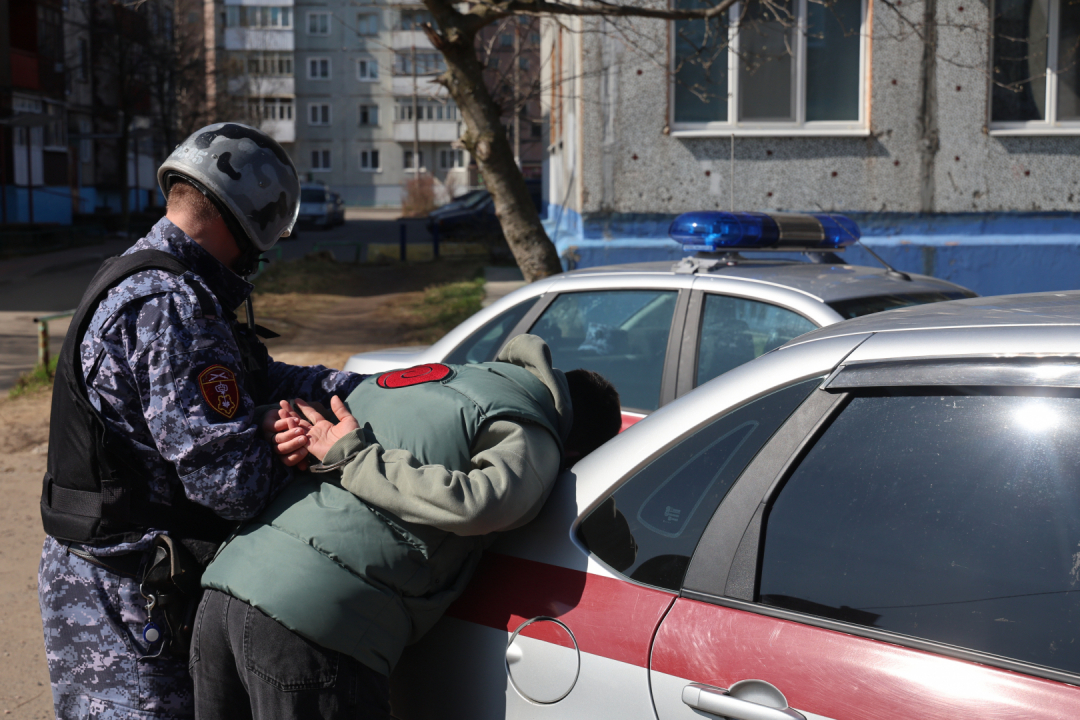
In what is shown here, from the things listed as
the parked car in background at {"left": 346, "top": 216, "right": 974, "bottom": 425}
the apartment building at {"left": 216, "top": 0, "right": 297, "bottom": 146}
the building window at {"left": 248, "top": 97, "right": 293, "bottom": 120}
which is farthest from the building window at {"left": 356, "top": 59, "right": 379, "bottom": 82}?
the parked car in background at {"left": 346, "top": 216, "right": 974, "bottom": 425}

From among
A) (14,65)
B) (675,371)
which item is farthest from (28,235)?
(675,371)

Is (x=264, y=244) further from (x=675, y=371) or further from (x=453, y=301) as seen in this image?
(x=453, y=301)

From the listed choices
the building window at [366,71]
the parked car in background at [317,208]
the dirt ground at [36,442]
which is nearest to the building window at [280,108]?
the building window at [366,71]

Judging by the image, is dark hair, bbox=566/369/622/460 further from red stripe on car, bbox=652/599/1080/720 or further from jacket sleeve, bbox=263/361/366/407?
red stripe on car, bbox=652/599/1080/720

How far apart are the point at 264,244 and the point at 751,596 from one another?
50.0 inches

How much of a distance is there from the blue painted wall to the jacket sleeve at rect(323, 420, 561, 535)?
7548 mm

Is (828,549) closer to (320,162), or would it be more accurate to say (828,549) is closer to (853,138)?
(853,138)

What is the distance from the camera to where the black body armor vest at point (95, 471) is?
1.86 metres

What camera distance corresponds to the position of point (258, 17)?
59.2 m

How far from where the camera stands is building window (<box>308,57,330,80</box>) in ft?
200

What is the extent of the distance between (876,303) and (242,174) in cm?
240

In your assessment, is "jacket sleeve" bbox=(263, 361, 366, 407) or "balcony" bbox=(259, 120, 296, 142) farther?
"balcony" bbox=(259, 120, 296, 142)

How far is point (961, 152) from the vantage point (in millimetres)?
9227

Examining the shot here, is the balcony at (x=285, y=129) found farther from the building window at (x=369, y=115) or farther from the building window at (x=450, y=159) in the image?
the building window at (x=450, y=159)
